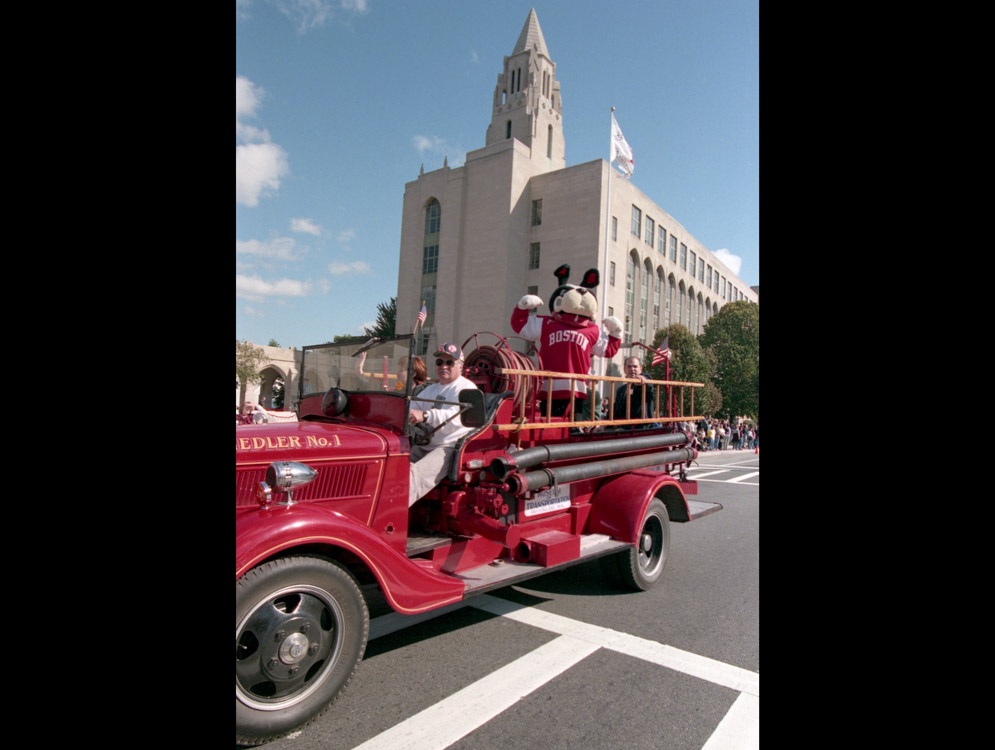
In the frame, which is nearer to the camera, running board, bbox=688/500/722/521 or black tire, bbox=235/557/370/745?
black tire, bbox=235/557/370/745

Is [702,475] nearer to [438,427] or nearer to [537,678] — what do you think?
[438,427]

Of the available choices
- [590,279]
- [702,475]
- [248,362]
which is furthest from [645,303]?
[590,279]

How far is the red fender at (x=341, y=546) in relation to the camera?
2565 millimetres

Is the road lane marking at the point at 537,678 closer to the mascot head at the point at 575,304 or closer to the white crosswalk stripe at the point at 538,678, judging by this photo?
the white crosswalk stripe at the point at 538,678

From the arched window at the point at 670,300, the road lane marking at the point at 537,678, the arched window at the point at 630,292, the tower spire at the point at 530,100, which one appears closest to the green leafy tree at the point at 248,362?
the arched window at the point at 630,292

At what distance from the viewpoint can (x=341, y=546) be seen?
Result: 9.38ft

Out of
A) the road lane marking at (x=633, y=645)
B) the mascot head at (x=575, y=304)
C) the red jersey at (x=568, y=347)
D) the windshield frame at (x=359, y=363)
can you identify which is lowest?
the road lane marking at (x=633, y=645)

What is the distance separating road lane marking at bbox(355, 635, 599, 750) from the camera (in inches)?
102

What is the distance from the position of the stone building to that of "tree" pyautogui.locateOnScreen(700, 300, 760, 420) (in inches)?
174

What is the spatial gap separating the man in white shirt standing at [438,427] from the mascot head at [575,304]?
1.88 meters

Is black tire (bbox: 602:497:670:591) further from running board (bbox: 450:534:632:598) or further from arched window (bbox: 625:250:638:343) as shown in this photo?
arched window (bbox: 625:250:638:343)

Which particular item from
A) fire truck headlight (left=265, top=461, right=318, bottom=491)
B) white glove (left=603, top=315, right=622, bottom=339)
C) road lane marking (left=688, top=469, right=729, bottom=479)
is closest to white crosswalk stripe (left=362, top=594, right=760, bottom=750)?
fire truck headlight (left=265, top=461, right=318, bottom=491)
